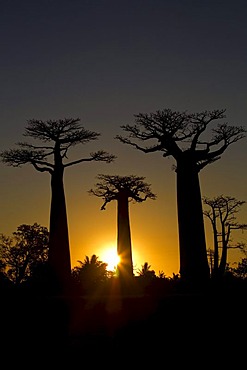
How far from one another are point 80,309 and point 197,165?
42.7 ft

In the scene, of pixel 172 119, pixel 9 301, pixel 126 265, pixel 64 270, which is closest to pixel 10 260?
pixel 126 265

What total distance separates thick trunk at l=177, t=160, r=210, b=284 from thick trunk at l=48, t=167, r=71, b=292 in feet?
16.0

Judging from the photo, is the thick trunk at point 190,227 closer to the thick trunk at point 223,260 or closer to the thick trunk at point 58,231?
the thick trunk at point 223,260

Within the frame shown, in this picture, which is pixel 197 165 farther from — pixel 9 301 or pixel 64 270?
pixel 9 301

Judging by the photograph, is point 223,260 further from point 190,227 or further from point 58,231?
point 58,231

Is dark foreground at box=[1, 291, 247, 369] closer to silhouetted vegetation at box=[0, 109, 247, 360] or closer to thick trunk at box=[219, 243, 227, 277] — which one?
silhouetted vegetation at box=[0, 109, 247, 360]

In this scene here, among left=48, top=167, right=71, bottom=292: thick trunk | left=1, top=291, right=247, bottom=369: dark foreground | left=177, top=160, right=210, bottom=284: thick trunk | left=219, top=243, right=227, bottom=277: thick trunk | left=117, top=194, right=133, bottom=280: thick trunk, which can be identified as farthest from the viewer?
left=117, top=194, right=133, bottom=280: thick trunk

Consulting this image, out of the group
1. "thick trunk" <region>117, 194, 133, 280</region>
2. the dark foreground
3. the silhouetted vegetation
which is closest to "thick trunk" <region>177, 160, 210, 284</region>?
the silhouetted vegetation

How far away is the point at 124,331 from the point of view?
8.84 metres

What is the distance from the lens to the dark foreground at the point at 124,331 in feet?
28.3

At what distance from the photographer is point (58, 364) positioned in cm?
850

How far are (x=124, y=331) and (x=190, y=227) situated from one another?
12.0 metres

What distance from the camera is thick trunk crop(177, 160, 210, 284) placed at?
65.7 feet

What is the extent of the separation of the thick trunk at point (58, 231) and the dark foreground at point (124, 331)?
13.9 m
